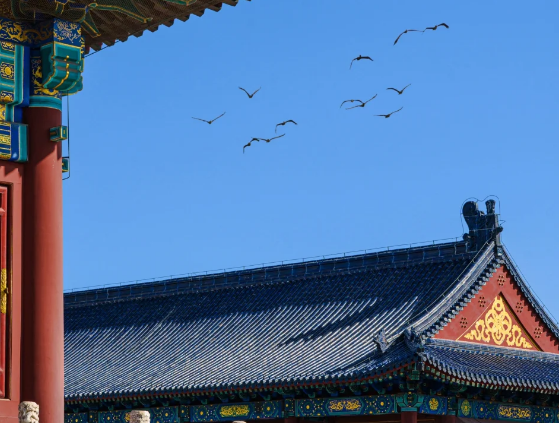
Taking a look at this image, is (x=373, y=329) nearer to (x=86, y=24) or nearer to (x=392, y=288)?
(x=392, y=288)

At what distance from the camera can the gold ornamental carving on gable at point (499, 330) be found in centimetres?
2722

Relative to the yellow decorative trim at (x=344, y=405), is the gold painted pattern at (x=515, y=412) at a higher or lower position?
lower

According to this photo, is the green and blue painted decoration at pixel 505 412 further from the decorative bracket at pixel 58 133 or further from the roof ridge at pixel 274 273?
the decorative bracket at pixel 58 133

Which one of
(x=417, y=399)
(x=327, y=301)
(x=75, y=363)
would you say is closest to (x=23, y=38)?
(x=417, y=399)

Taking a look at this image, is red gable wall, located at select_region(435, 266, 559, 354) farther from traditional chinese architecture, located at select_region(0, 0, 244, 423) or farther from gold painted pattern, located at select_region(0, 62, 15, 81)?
gold painted pattern, located at select_region(0, 62, 15, 81)

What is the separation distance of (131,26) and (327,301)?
19.1 meters

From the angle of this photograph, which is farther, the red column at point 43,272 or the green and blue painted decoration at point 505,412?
the green and blue painted decoration at point 505,412

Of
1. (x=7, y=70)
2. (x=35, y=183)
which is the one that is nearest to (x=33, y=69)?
(x=7, y=70)

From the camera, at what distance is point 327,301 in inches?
1193

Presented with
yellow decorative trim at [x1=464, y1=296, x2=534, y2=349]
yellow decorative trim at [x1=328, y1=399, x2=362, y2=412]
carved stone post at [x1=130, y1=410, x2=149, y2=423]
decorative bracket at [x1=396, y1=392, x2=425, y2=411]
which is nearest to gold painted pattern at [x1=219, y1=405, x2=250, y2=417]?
yellow decorative trim at [x1=328, y1=399, x2=362, y2=412]

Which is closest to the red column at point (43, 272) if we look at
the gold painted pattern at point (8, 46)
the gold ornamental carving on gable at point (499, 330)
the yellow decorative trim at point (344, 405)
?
the gold painted pattern at point (8, 46)

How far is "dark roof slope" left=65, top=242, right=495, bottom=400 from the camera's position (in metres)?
26.5

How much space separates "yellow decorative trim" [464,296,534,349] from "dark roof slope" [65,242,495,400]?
3.29 feet

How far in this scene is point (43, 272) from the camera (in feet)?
34.7
